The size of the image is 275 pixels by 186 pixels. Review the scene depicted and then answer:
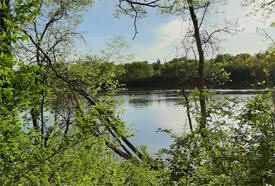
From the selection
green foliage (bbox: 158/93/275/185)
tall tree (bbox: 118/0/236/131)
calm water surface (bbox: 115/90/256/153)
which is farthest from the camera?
calm water surface (bbox: 115/90/256/153)

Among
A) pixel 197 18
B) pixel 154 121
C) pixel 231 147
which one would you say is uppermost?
pixel 197 18

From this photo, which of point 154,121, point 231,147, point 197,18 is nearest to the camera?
point 231,147

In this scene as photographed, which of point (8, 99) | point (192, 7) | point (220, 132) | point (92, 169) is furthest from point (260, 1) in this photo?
point (8, 99)

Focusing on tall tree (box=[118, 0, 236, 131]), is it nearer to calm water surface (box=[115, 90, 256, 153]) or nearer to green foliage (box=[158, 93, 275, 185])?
calm water surface (box=[115, 90, 256, 153])

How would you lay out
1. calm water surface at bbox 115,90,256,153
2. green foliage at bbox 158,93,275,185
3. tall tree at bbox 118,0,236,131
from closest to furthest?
green foliage at bbox 158,93,275,185
tall tree at bbox 118,0,236,131
calm water surface at bbox 115,90,256,153

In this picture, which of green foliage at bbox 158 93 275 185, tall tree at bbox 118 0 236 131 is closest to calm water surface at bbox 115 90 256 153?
tall tree at bbox 118 0 236 131

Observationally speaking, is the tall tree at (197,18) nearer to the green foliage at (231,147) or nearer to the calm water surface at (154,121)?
the calm water surface at (154,121)

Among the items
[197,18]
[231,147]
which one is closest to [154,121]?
[197,18]

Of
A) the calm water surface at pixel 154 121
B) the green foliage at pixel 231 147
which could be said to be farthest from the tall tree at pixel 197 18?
the green foliage at pixel 231 147

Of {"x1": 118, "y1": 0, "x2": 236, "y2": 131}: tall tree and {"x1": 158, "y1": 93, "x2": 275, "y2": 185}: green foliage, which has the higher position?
{"x1": 118, "y1": 0, "x2": 236, "y2": 131}: tall tree

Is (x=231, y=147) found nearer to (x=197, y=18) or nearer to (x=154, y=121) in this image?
(x=197, y=18)

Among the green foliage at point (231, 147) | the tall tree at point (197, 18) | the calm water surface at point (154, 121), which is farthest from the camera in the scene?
the calm water surface at point (154, 121)

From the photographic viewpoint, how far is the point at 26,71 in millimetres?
1802

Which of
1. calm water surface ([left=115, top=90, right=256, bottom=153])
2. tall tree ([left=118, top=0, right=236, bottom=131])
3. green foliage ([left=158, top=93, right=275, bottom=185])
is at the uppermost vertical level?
tall tree ([left=118, top=0, right=236, bottom=131])
